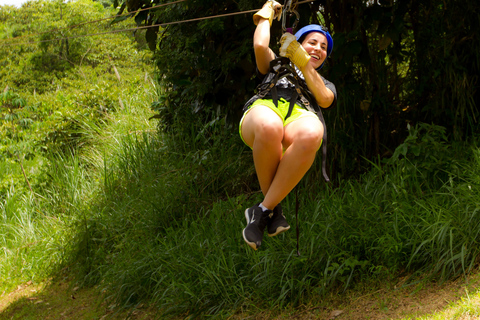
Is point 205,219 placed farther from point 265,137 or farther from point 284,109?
point 265,137

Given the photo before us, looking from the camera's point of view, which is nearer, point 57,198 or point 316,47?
point 316,47

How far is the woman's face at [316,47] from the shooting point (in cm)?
311

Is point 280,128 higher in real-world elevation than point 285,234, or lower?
higher

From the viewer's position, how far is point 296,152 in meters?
2.71

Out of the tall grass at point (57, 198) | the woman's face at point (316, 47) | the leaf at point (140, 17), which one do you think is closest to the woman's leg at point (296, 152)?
the woman's face at point (316, 47)

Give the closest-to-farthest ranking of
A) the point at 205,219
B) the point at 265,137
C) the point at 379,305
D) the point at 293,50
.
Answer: the point at 265,137
the point at 293,50
the point at 379,305
the point at 205,219

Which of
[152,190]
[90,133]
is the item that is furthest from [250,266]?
[90,133]

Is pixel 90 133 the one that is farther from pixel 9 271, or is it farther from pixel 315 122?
pixel 315 122

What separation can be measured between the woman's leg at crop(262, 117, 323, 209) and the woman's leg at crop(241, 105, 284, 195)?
0.16 ft

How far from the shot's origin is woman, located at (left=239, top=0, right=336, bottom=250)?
2.71 m

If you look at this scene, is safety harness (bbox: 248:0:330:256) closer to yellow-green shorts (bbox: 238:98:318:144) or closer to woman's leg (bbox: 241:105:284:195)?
yellow-green shorts (bbox: 238:98:318:144)

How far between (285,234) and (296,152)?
1.97m

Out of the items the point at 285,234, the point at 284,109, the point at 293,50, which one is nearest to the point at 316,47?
the point at 293,50

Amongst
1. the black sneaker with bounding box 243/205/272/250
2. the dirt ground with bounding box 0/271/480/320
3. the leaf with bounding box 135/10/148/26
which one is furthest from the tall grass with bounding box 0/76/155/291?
the black sneaker with bounding box 243/205/272/250
